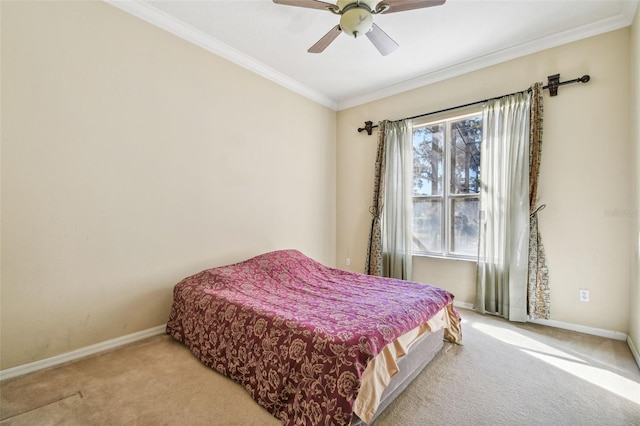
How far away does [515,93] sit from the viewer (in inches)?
120

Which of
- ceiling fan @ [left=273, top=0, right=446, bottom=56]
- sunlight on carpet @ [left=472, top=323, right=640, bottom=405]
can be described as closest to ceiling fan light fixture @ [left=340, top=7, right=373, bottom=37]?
ceiling fan @ [left=273, top=0, right=446, bottom=56]

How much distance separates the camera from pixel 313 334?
155 cm

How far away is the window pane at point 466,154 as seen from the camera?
11.1ft

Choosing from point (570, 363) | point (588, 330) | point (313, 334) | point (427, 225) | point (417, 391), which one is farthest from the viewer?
point (427, 225)

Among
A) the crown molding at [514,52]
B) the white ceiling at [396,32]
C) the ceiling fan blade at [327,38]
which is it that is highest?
the white ceiling at [396,32]

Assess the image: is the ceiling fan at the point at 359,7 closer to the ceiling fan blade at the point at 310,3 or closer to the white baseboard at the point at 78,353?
the ceiling fan blade at the point at 310,3

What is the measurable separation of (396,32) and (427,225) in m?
2.31

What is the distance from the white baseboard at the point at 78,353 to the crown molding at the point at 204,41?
9.20ft

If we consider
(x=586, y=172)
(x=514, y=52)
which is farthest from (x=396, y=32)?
(x=586, y=172)

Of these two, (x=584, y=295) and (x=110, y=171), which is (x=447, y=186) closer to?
(x=584, y=295)

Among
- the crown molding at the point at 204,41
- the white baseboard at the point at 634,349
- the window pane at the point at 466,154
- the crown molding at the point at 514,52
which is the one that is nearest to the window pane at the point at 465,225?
the window pane at the point at 466,154

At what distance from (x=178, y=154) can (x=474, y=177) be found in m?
3.35

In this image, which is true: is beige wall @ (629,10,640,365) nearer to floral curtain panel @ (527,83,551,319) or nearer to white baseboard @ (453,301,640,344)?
white baseboard @ (453,301,640,344)

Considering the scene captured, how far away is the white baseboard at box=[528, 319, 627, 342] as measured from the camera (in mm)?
2537
